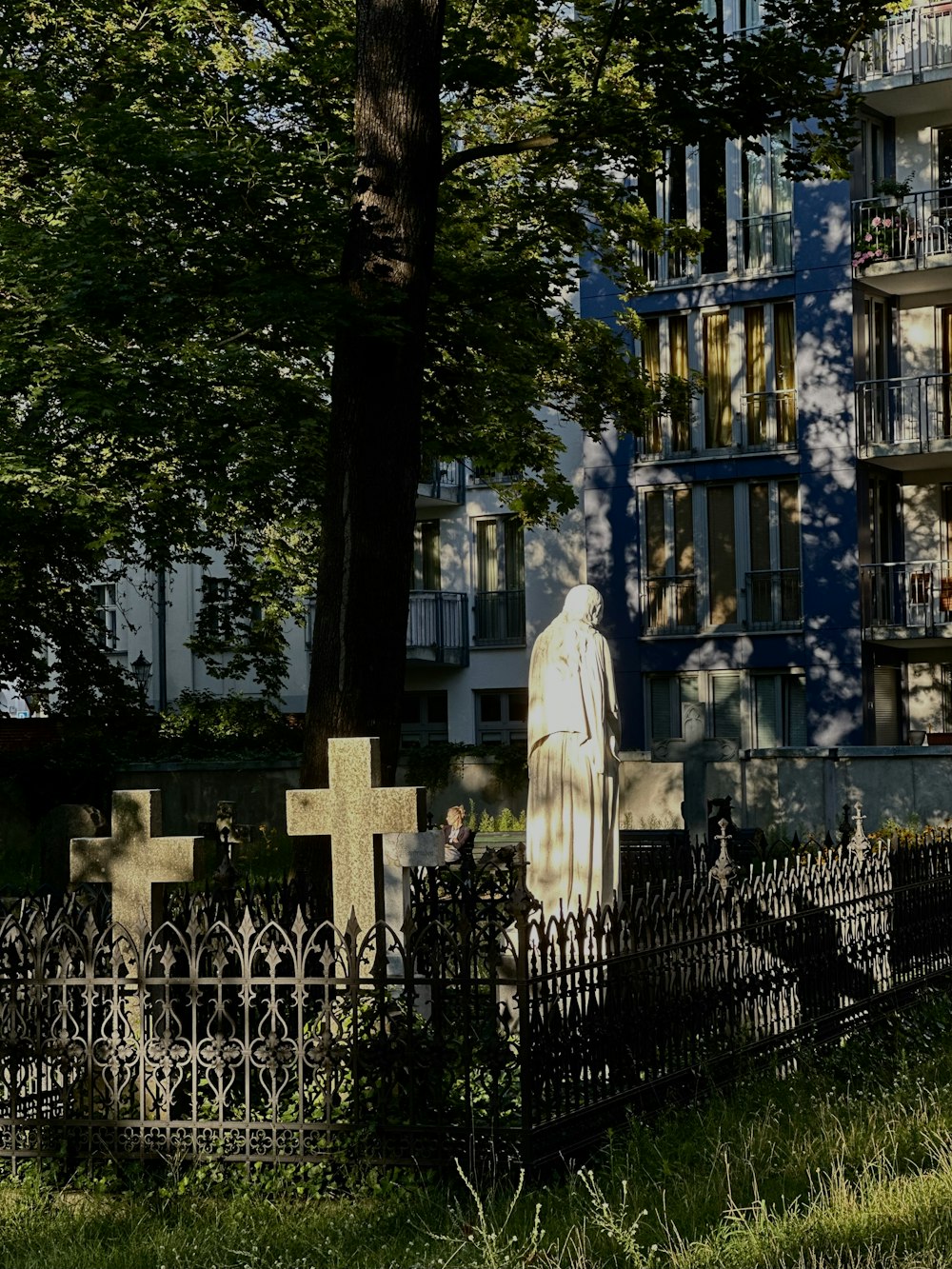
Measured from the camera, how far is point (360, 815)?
904cm

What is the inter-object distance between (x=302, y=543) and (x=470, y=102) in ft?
24.5

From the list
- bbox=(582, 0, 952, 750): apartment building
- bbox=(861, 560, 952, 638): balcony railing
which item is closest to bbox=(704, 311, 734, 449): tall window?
bbox=(582, 0, 952, 750): apartment building

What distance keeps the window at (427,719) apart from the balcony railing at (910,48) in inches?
588

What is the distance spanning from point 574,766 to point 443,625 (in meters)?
27.8

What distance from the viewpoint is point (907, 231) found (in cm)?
3241

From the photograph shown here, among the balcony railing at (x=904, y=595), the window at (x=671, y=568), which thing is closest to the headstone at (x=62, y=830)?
the window at (x=671, y=568)

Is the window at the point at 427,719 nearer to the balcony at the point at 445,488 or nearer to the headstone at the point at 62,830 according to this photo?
the balcony at the point at 445,488

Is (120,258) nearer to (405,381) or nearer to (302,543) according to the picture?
(405,381)

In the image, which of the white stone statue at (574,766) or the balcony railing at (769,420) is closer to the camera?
the white stone statue at (574,766)

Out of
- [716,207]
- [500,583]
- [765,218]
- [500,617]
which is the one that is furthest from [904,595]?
[500,583]

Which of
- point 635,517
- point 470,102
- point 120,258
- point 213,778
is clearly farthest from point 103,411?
point 635,517

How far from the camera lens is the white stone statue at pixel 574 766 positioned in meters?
11.0

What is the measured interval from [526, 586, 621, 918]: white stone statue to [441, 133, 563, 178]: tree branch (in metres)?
4.12

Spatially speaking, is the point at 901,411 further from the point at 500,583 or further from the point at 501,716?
the point at 501,716
